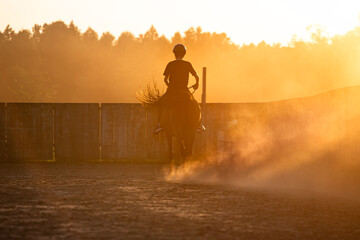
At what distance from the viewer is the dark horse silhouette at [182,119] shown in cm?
1323

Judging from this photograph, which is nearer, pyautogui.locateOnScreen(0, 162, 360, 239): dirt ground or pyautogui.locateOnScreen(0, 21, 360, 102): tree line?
pyautogui.locateOnScreen(0, 162, 360, 239): dirt ground

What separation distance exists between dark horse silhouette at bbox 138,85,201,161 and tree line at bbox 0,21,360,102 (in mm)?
68646

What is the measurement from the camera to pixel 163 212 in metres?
8.60

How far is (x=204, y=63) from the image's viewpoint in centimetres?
13825

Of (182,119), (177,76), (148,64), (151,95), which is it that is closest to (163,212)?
(182,119)

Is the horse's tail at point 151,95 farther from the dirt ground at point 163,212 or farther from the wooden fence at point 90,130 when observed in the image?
the wooden fence at point 90,130

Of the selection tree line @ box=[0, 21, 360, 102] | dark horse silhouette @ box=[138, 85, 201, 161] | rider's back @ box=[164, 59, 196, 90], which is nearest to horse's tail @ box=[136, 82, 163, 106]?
dark horse silhouette @ box=[138, 85, 201, 161]

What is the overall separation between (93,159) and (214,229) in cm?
1368

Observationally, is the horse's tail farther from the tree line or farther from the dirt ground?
the tree line

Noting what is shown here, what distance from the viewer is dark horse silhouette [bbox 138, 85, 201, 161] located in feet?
43.4

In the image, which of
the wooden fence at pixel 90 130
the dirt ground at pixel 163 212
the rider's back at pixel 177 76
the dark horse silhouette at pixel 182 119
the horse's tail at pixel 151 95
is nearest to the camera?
the dirt ground at pixel 163 212

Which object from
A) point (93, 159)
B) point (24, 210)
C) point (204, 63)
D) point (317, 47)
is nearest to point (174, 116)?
point (24, 210)

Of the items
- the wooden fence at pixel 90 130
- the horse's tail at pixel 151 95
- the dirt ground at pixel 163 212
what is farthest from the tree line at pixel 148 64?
the dirt ground at pixel 163 212

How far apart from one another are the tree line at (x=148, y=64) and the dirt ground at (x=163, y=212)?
7091 centimetres
